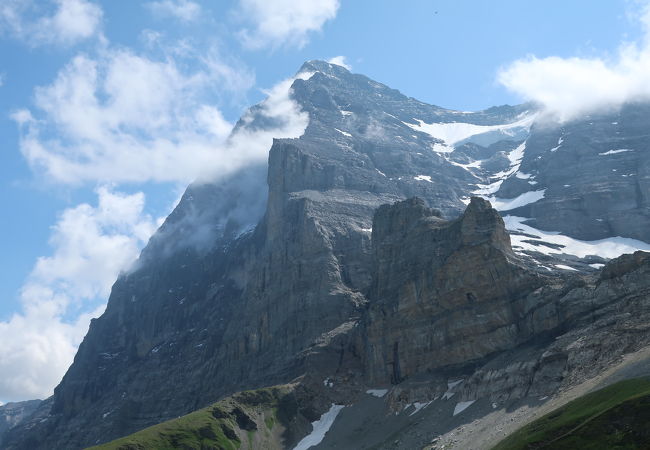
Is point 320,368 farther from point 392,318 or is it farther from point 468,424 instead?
point 468,424

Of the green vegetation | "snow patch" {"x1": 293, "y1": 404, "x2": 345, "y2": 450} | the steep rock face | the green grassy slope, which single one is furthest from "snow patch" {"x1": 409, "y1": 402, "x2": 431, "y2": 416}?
the green vegetation

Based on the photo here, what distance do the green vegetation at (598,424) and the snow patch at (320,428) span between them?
75.3 meters

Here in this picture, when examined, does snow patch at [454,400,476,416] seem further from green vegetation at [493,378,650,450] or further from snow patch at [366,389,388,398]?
green vegetation at [493,378,650,450]

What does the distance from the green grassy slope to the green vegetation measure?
8194 cm

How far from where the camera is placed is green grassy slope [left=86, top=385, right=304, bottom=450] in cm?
16450

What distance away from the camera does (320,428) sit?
578 ft

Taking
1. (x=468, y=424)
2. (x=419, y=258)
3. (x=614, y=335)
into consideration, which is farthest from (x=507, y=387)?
(x=419, y=258)

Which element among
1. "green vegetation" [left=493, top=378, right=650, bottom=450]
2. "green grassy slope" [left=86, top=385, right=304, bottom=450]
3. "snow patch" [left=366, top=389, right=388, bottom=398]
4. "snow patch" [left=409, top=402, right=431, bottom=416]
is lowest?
"green vegetation" [left=493, top=378, right=650, bottom=450]

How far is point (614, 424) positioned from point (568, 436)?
5.88 m

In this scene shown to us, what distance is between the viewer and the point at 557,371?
127062mm

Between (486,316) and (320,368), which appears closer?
(486,316)

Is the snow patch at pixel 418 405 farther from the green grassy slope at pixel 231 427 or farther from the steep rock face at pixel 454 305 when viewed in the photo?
the green grassy slope at pixel 231 427

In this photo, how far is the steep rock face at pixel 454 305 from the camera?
536ft

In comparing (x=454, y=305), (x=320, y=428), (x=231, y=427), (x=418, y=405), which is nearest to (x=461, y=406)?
(x=418, y=405)
